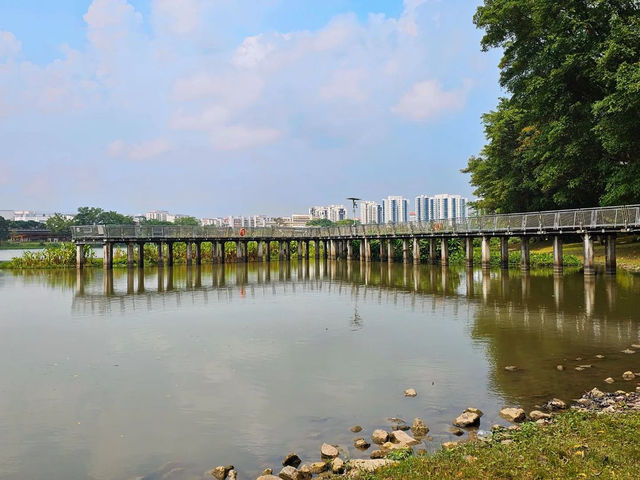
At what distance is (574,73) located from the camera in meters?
35.3

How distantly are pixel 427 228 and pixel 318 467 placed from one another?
4361 cm

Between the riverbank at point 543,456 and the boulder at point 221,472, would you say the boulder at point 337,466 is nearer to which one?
the riverbank at point 543,456

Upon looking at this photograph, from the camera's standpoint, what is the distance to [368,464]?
7.63 m

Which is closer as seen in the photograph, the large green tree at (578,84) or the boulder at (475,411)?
the boulder at (475,411)

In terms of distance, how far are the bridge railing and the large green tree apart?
343 cm

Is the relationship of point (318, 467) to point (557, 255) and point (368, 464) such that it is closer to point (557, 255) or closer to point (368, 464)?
point (368, 464)

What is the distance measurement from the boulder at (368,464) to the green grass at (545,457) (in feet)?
0.67

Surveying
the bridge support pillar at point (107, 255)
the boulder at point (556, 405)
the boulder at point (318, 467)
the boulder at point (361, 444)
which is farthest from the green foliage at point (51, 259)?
the boulder at point (556, 405)

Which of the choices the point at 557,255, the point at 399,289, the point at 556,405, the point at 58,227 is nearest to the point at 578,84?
the point at 557,255

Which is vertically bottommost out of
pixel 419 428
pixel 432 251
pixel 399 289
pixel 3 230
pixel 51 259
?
pixel 399 289

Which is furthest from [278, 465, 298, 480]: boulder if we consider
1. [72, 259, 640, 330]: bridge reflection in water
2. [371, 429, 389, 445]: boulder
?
[72, 259, 640, 330]: bridge reflection in water

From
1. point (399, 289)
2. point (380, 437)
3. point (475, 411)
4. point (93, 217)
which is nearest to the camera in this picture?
point (380, 437)

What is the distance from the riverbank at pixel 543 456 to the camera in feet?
22.0

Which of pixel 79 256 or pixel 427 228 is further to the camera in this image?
pixel 79 256
